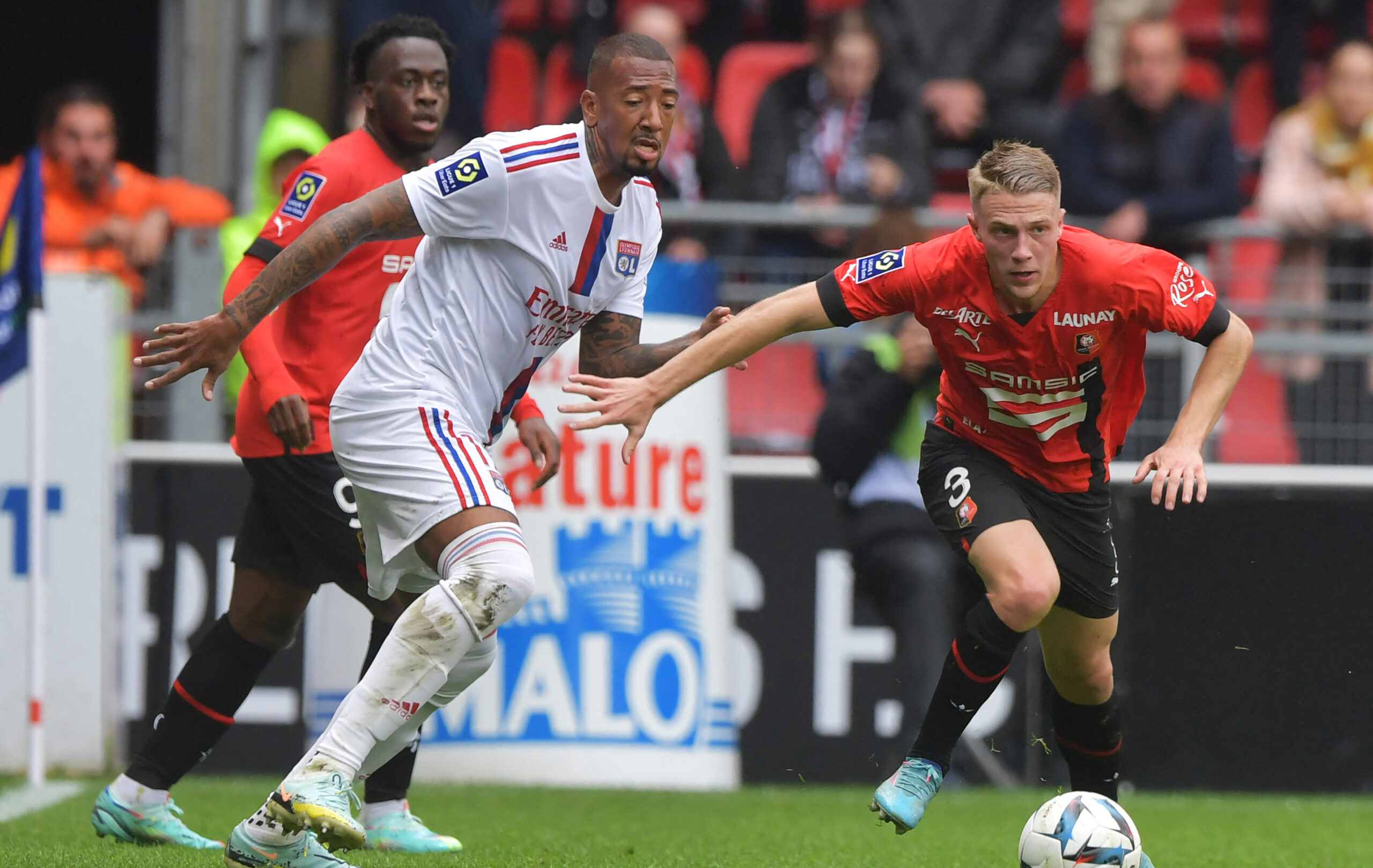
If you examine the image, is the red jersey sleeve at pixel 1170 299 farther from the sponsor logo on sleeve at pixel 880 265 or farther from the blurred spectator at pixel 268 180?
the blurred spectator at pixel 268 180

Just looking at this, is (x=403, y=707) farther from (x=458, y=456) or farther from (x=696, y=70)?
(x=696, y=70)

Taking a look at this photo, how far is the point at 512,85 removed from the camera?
11922 mm

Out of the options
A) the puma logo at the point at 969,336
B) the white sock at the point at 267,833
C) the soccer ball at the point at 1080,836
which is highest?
the puma logo at the point at 969,336

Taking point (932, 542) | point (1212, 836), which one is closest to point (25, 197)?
point (932, 542)

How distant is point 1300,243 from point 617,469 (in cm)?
410

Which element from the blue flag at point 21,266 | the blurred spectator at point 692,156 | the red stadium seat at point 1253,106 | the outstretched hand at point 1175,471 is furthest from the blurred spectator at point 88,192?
the red stadium seat at point 1253,106

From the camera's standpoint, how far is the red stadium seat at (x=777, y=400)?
8.83 m

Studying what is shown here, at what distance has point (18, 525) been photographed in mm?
7867

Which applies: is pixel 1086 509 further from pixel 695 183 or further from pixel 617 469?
pixel 695 183

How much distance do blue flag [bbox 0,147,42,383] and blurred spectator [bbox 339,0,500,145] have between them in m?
3.26

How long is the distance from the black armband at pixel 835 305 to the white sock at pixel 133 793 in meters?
2.56

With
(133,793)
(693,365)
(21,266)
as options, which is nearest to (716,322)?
(693,365)

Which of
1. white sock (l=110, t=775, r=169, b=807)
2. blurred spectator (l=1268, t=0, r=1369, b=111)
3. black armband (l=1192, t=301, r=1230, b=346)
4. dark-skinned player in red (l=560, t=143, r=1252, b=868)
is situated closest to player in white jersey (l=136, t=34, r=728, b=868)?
dark-skinned player in red (l=560, t=143, r=1252, b=868)

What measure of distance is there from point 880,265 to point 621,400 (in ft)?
2.96
